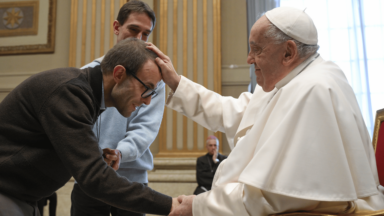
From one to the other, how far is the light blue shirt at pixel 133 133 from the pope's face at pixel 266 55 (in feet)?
2.26

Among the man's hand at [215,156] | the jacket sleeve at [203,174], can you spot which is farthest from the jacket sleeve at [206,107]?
the man's hand at [215,156]

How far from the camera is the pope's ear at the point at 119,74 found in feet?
5.48

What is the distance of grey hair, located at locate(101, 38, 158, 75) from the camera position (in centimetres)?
169

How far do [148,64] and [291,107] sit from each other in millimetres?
743

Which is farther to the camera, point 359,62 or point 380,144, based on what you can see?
point 359,62

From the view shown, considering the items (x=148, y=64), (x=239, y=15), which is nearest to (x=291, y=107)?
(x=148, y=64)

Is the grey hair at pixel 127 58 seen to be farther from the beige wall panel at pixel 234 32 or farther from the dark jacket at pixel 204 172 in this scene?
the beige wall panel at pixel 234 32

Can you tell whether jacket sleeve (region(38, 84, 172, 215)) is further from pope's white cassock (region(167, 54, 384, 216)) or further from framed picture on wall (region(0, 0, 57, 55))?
framed picture on wall (region(0, 0, 57, 55))

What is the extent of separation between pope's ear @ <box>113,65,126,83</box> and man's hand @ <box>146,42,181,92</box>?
214 mm

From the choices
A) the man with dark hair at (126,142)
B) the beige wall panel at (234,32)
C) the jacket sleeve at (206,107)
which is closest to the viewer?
the man with dark hair at (126,142)

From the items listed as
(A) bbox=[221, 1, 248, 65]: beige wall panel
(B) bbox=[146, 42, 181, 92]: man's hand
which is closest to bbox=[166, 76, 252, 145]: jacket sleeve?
(B) bbox=[146, 42, 181, 92]: man's hand

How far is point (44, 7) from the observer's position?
696 centimetres

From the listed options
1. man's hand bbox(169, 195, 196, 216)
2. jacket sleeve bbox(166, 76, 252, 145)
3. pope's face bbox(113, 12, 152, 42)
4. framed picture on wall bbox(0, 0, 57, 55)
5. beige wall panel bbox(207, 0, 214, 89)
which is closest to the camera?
man's hand bbox(169, 195, 196, 216)

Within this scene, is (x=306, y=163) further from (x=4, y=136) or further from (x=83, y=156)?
(x=4, y=136)
